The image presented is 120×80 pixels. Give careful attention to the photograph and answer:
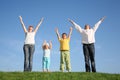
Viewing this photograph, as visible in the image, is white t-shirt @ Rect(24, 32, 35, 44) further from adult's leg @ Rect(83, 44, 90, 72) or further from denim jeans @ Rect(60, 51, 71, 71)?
adult's leg @ Rect(83, 44, 90, 72)

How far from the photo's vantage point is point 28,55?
1891cm

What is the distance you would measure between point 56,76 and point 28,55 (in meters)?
3.39

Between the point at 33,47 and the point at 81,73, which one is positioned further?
the point at 33,47

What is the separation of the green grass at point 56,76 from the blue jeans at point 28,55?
143 cm

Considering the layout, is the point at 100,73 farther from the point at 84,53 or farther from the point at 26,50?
the point at 26,50

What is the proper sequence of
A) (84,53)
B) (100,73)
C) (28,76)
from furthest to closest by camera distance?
(84,53) → (100,73) → (28,76)

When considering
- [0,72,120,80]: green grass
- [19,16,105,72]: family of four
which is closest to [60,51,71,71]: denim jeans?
[19,16,105,72]: family of four

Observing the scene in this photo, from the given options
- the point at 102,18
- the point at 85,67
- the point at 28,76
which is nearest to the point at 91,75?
the point at 85,67

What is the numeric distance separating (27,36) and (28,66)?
7.28ft

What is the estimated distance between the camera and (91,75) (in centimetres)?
1683

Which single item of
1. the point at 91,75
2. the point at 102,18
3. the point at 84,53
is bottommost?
the point at 91,75

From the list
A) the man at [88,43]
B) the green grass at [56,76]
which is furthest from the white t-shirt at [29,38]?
the man at [88,43]

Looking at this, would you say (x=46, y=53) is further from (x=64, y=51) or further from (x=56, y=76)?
(x=56, y=76)

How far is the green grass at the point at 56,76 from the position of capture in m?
16.0
